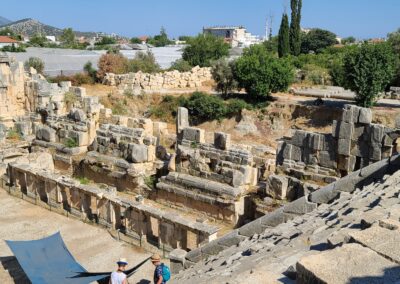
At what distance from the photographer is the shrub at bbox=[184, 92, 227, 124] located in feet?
105

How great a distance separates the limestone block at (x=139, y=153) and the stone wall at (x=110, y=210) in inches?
70.0

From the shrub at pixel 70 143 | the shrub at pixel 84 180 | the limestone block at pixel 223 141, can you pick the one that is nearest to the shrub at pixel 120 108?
the shrub at pixel 70 143

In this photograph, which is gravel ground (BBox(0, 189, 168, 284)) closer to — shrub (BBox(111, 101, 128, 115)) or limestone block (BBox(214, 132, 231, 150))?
limestone block (BBox(214, 132, 231, 150))

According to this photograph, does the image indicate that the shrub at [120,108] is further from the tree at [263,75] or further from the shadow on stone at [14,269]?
the shadow on stone at [14,269]

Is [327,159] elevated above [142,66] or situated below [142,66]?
below

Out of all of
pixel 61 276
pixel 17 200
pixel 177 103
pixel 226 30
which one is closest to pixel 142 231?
pixel 61 276

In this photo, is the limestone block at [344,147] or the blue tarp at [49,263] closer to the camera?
the blue tarp at [49,263]

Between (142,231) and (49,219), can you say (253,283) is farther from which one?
(49,219)

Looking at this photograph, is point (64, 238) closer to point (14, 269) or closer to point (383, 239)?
point (14, 269)

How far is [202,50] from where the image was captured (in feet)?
158

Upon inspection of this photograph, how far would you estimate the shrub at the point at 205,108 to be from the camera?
31875 mm

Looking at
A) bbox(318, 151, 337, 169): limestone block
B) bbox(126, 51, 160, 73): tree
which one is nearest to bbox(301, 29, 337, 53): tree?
bbox(126, 51, 160, 73): tree

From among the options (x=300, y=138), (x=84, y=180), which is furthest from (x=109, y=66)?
(x=300, y=138)

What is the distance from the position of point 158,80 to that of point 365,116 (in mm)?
27621
